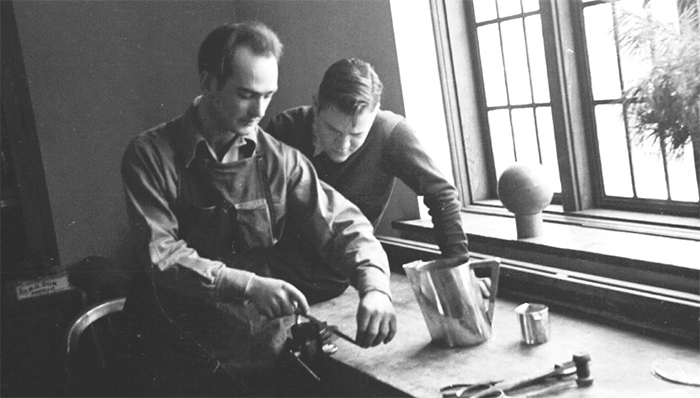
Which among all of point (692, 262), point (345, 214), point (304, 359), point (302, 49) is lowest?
point (304, 359)

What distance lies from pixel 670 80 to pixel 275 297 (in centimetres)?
96

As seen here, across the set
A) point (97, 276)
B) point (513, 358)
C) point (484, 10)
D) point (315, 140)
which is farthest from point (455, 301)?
point (97, 276)

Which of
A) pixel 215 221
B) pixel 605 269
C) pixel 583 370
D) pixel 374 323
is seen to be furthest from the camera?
pixel 215 221

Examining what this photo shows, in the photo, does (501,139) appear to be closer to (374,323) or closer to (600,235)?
(600,235)

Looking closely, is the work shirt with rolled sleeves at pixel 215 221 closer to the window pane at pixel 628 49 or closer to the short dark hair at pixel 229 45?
the short dark hair at pixel 229 45

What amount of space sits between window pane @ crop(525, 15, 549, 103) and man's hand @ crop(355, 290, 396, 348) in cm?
97

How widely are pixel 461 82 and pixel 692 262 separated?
115cm

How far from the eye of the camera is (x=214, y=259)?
1995 millimetres

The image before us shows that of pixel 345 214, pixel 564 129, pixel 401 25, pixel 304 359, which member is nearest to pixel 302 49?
pixel 401 25

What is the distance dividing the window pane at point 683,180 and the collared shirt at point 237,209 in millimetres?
739

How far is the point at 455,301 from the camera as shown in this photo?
165cm

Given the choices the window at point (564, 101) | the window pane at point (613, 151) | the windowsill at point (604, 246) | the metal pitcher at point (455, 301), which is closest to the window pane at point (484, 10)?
the window at point (564, 101)

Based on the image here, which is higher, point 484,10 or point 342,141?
point 484,10

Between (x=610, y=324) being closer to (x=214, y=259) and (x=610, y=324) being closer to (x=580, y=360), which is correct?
(x=580, y=360)
